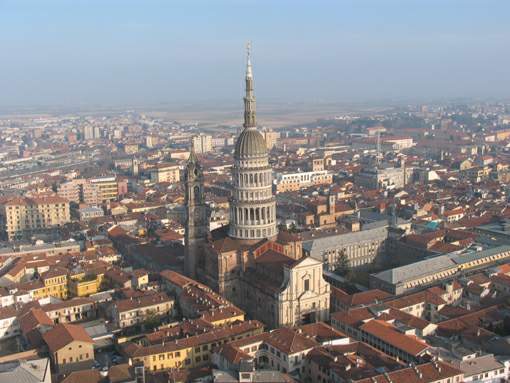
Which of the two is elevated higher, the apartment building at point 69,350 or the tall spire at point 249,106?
the tall spire at point 249,106

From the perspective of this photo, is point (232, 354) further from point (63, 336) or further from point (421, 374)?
point (63, 336)

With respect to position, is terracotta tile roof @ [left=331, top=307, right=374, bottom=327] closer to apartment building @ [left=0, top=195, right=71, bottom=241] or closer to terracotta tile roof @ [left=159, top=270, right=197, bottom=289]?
terracotta tile roof @ [left=159, top=270, right=197, bottom=289]

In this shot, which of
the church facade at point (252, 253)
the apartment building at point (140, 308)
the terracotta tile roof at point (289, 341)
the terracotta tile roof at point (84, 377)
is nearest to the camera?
the terracotta tile roof at point (84, 377)

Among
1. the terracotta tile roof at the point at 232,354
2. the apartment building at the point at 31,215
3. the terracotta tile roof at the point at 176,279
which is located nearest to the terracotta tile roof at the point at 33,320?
the terracotta tile roof at the point at 176,279

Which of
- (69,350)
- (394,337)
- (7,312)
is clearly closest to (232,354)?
(394,337)

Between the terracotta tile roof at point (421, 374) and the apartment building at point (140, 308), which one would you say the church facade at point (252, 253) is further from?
the terracotta tile roof at point (421, 374)

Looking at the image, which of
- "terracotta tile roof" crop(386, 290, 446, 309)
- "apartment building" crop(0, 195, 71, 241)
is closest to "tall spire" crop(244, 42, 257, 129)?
"terracotta tile roof" crop(386, 290, 446, 309)
